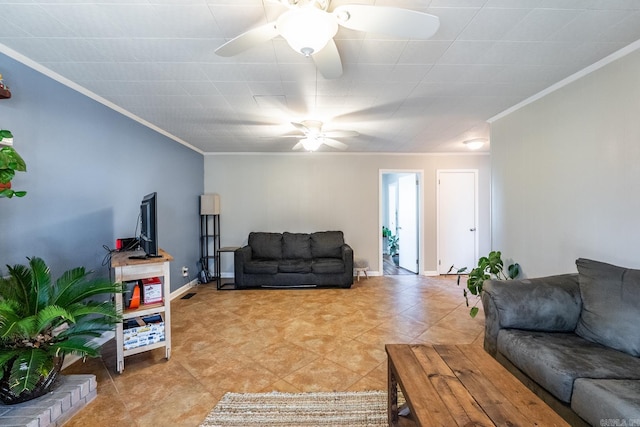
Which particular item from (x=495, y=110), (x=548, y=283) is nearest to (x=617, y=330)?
(x=548, y=283)

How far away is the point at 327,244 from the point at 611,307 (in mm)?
3582

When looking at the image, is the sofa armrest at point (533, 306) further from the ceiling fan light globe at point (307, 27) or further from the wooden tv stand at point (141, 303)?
the wooden tv stand at point (141, 303)

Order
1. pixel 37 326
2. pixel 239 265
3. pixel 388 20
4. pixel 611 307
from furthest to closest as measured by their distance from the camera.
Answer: pixel 239 265, pixel 611 307, pixel 37 326, pixel 388 20

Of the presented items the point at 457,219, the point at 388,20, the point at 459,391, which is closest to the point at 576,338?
the point at 459,391

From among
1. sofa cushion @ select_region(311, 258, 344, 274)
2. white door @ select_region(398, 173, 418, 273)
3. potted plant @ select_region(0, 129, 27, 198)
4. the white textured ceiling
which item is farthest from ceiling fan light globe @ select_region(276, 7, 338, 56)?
white door @ select_region(398, 173, 418, 273)

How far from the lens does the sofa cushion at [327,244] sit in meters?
4.76

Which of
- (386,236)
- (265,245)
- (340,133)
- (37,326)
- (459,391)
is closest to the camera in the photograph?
(459,391)

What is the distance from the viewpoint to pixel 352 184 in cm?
514

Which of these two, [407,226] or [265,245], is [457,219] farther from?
[265,245]

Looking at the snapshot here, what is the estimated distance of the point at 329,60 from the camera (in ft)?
5.31

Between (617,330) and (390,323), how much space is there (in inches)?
70.8

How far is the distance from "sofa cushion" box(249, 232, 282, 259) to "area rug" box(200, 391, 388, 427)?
117 inches

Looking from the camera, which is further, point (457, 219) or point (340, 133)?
point (457, 219)

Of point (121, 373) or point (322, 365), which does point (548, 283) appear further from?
point (121, 373)
